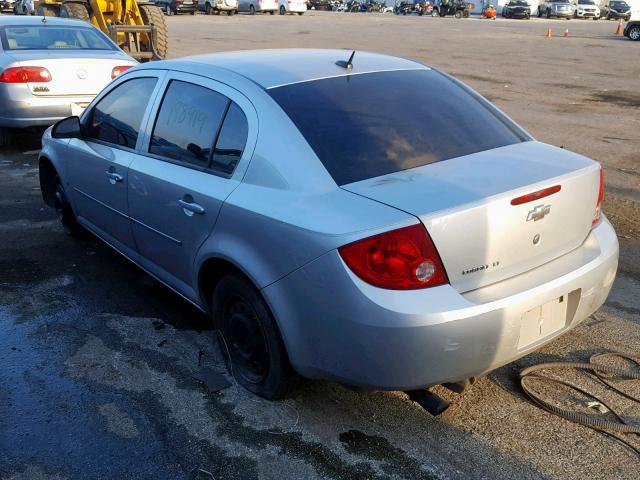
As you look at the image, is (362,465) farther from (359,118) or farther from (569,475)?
(359,118)

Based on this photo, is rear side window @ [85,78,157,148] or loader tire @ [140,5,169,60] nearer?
rear side window @ [85,78,157,148]

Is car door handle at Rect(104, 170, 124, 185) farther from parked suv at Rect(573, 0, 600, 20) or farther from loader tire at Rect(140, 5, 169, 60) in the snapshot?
parked suv at Rect(573, 0, 600, 20)

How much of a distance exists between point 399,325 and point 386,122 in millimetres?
1148

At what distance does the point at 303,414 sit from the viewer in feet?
10.7

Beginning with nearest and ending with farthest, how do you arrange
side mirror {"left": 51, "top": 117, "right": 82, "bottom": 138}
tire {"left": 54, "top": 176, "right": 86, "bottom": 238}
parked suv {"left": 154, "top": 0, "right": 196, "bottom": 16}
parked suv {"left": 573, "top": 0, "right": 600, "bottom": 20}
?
side mirror {"left": 51, "top": 117, "right": 82, "bottom": 138} → tire {"left": 54, "top": 176, "right": 86, "bottom": 238} → parked suv {"left": 154, "top": 0, "right": 196, "bottom": 16} → parked suv {"left": 573, "top": 0, "right": 600, "bottom": 20}

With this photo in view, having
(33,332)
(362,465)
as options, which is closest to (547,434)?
(362,465)

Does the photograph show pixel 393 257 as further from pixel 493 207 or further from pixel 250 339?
pixel 250 339

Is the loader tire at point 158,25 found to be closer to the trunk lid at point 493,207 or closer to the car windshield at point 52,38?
the car windshield at point 52,38

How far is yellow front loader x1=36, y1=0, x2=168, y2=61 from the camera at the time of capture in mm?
13891

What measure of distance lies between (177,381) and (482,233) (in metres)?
1.83

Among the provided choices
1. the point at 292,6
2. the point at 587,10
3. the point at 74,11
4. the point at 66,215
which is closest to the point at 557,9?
the point at 587,10

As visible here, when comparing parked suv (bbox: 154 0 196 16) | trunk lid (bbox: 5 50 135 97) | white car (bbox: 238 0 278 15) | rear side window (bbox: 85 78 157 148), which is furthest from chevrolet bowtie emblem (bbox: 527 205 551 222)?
white car (bbox: 238 0 278 15)

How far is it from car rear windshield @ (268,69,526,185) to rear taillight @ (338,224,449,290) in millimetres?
404

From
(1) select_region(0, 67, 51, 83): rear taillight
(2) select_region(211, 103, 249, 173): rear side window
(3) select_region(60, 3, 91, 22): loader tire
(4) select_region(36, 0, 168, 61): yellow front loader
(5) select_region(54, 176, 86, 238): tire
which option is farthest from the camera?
(3) select_region(60, 3, 91, 22): loader tire
